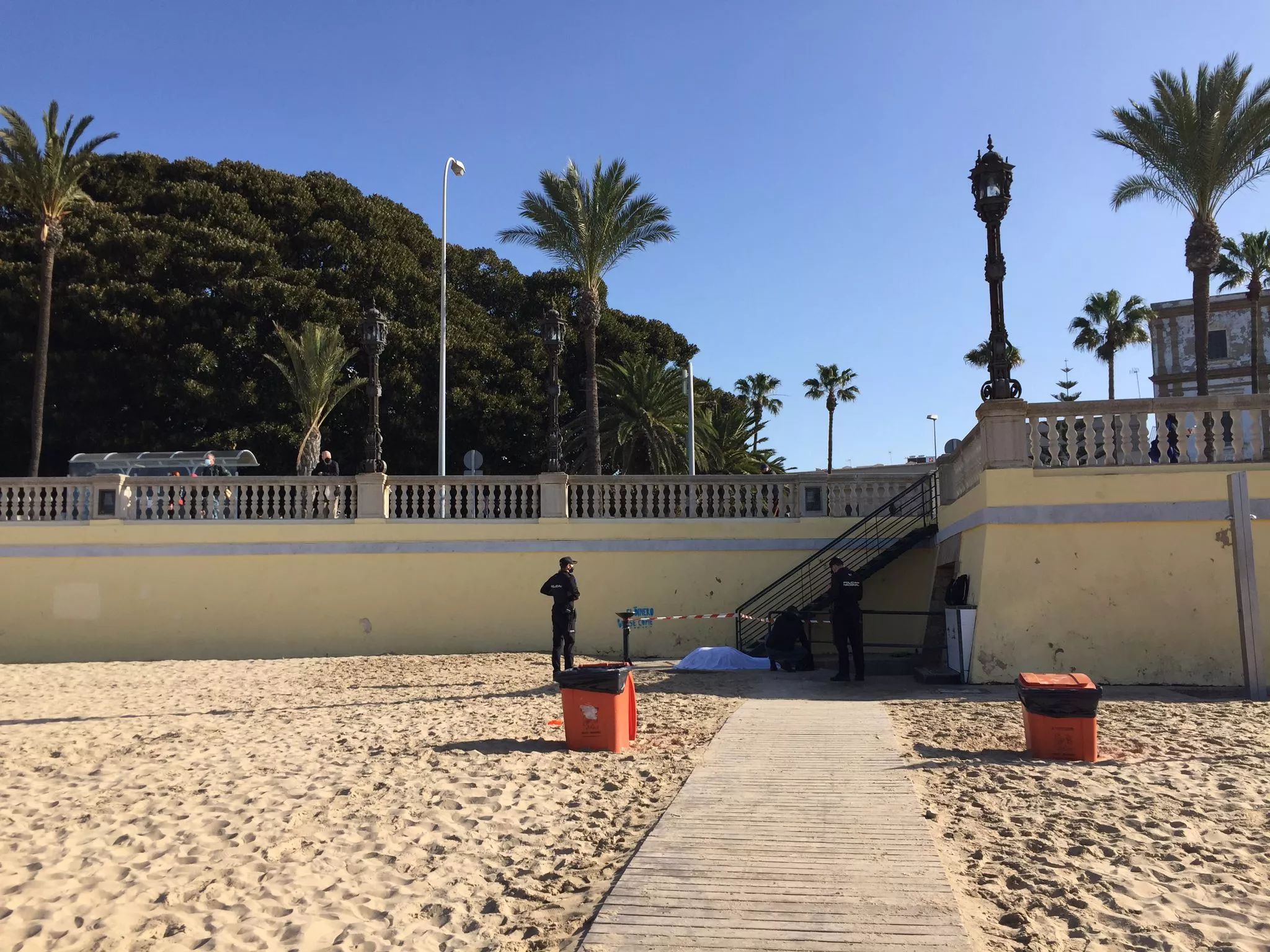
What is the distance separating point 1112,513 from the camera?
478 inches

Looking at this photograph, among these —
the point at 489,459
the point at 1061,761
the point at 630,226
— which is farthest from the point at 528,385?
the point at 1061,761

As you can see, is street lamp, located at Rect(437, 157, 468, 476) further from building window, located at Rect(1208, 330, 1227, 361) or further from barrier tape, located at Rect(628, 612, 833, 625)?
building window, located at Rect(1208, 330, 1227, 361)

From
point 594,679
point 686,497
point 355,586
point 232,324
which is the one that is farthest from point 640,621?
point 232,324

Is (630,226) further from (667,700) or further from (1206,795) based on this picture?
(1206,795)

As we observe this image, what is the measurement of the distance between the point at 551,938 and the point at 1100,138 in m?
22.9

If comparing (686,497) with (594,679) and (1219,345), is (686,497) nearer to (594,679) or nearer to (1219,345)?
(594,679)

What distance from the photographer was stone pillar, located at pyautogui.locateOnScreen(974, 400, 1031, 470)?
12312 mm

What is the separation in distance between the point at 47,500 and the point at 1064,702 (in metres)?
17.1

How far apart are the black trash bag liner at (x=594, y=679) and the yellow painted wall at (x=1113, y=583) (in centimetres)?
604

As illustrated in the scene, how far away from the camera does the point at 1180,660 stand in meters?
12.0

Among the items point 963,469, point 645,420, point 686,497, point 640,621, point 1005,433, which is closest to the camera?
point 1005,433

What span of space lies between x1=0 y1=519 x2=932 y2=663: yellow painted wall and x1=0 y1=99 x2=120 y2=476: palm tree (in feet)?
25.2

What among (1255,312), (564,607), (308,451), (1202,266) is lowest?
(564,607)

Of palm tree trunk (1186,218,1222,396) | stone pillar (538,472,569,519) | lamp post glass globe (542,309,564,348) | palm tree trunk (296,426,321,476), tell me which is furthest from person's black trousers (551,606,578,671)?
palm tree trunk (1186,218,1222,396)
